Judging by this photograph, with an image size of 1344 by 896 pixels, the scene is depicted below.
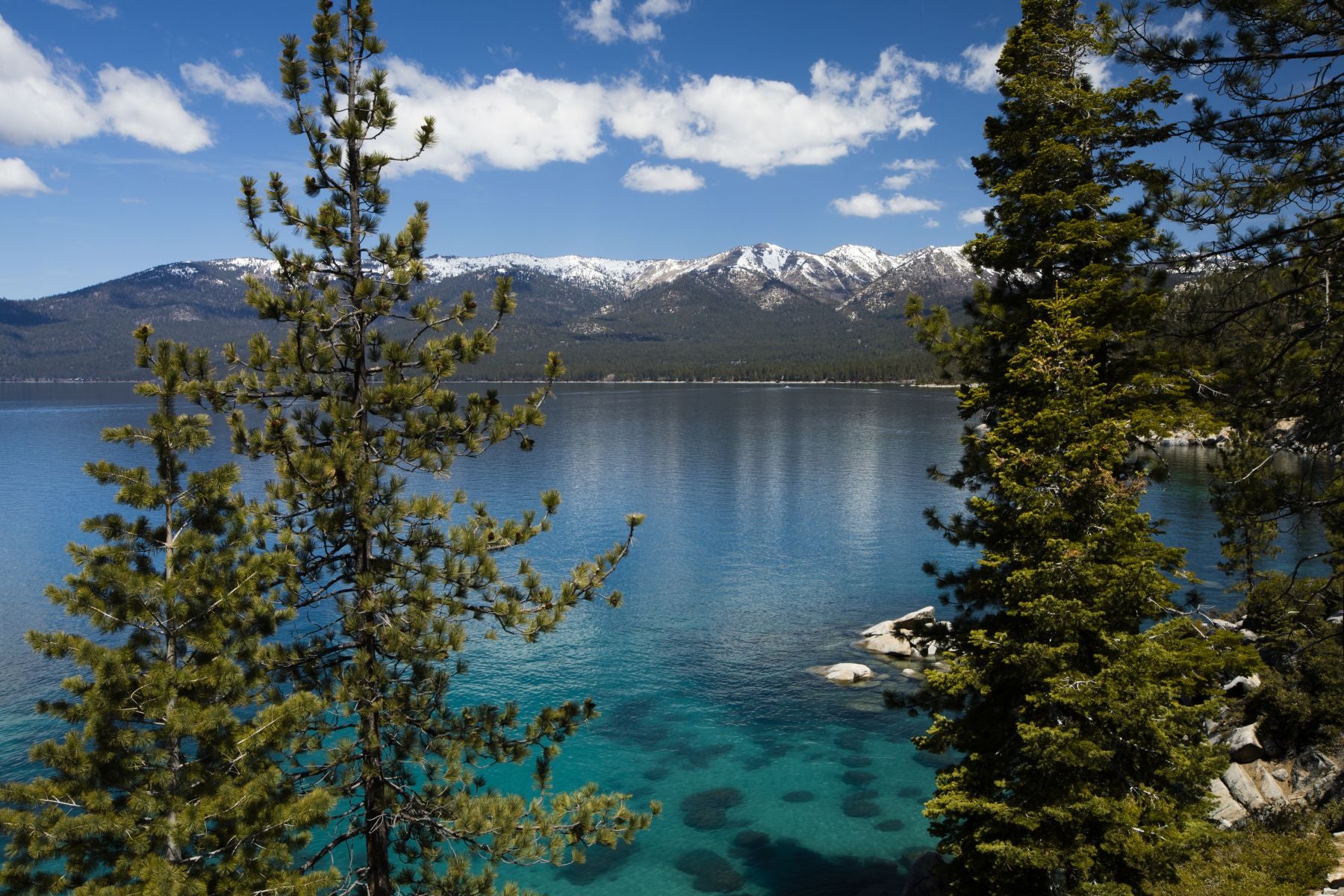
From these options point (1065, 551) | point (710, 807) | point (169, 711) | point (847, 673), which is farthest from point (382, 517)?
point (847, 673)

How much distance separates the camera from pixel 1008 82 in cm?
1552

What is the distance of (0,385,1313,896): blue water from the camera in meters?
23.0

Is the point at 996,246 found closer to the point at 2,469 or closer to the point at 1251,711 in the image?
the point at 1251,711

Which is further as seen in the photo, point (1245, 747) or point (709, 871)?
point (709, 871)

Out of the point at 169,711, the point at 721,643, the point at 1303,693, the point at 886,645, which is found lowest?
the point at 721,643

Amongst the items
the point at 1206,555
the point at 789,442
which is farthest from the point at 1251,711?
the point at 789,442

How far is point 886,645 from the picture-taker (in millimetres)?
36406

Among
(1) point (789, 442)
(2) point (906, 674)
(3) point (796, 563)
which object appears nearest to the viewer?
(2) point (906, 674)

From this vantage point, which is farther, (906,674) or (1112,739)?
(906,674)

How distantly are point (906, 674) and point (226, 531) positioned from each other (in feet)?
97.1

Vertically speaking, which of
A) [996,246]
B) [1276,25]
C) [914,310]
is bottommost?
[914,310]

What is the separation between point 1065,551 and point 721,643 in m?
27.1

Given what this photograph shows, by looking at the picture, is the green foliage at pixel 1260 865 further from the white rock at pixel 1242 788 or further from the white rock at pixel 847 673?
the white rock at pixel 847 673

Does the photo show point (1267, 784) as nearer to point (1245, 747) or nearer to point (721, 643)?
point (1245, 747)
